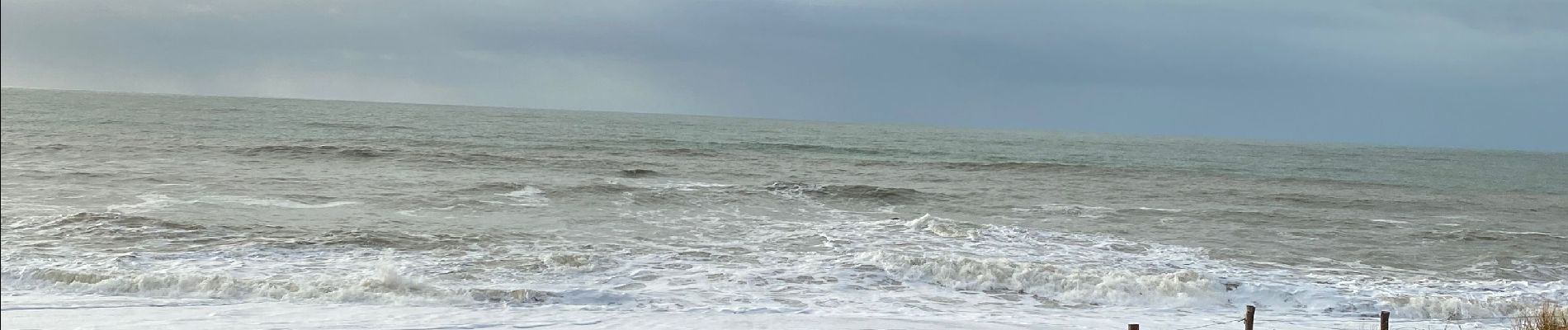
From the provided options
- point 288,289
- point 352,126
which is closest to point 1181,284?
point 288,289

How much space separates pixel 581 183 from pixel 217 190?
320 inches

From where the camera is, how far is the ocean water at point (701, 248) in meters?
10.2

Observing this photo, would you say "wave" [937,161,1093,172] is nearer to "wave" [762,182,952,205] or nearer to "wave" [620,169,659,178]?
"wave" [762,182,952,205]

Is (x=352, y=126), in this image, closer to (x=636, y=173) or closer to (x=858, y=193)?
(x=636, y=173)

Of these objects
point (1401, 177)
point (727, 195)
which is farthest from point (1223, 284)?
point (1401, 177)

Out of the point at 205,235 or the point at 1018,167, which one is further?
the point at 1018,167

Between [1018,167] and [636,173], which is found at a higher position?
[636,173]

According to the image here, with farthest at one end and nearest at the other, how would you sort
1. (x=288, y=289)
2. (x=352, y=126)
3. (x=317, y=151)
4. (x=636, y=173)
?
(x=352, y=126) < (x=317, y=151) < (x=636, y=173) < (x=288, y=289)

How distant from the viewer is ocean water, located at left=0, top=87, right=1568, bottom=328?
10.2 metres

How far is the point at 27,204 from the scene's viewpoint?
16.5 m

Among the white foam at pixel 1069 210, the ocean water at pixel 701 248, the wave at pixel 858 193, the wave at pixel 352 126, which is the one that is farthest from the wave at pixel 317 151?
the white foam at pixel 1069 210

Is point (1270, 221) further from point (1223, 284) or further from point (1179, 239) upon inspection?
point (1223, 284)

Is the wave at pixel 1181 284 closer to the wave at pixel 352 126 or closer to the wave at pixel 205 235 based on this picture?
the wave at pixel 205 235

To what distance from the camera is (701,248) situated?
48.2 ft
